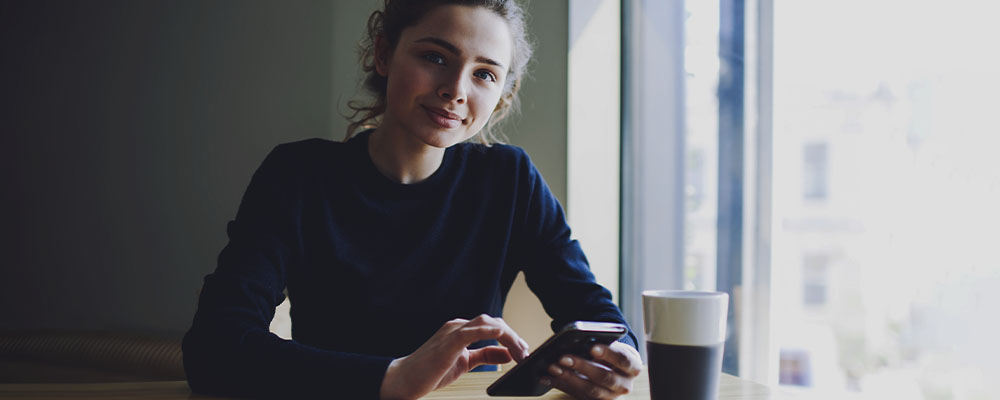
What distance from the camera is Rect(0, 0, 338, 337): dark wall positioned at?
2018 millimetres

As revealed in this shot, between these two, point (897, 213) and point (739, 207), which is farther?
point (739, 207)

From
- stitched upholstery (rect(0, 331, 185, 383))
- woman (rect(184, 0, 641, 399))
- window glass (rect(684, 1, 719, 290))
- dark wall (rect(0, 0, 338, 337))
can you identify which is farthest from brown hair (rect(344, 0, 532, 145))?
stitched upholstery (rect(0, 331, 185, 383))

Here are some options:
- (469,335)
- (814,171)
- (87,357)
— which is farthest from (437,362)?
(87,357)

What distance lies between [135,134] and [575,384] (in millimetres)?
1794

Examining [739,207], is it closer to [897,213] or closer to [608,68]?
[897,213]

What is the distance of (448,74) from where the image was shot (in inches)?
42.3

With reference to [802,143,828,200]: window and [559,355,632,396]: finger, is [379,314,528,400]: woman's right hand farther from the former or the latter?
[802,143,828,200]: window

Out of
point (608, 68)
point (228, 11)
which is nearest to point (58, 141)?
point (228, 11)

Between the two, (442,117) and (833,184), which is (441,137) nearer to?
(442,117)

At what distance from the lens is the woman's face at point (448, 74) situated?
A: 1.07 meters

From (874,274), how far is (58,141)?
2.17 m

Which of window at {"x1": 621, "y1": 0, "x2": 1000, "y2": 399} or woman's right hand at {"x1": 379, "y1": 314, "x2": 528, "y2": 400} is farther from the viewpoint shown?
window at {"x1": 621, "y1": 0, "x2": 1000, "y2": 399}

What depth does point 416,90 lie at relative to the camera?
1.08 m

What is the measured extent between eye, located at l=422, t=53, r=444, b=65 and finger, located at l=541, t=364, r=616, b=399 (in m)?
0.57
